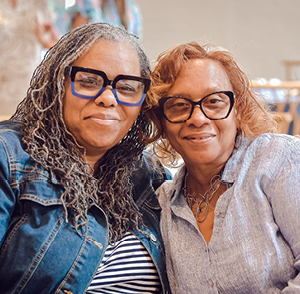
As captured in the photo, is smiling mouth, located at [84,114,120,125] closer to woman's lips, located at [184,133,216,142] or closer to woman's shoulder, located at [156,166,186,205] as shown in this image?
woman's lips, located at [184,133,216,142]

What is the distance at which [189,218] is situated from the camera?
50.3 inches

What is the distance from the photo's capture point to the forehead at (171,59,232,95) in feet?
4.13

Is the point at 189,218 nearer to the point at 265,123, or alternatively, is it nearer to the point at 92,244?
the point at 92,244

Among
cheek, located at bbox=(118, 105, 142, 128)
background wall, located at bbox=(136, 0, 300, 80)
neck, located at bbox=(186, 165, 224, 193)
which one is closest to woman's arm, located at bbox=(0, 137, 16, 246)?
cheek, located at bbox=(118, 105, 142, 128)

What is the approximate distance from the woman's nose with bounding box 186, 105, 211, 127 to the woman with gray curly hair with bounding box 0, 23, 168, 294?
20 centimetres

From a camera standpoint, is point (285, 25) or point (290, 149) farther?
point (285, 25)

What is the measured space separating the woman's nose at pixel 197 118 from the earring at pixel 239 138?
0.18 metres

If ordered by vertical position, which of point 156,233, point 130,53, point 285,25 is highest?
point 285,25

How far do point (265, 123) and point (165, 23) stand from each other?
15.3 ft

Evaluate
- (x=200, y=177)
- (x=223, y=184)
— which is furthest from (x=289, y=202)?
(x=200, y=177)

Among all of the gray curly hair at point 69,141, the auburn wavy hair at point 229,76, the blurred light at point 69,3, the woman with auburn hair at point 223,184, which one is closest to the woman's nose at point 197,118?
the woman with auburn hair at point 223,184

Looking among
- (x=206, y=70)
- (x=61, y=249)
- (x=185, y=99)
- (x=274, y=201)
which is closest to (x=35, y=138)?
(x=61, y=249)

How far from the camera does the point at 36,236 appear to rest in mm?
1021

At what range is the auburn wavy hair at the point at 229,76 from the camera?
133cm
